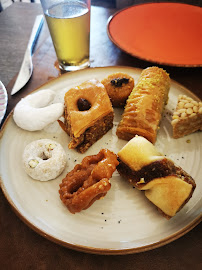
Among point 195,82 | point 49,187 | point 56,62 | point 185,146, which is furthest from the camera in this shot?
point 56,62

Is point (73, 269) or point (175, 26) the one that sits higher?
point (175, 26)

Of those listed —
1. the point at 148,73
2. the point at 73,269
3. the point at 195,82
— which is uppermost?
the point at 148,73

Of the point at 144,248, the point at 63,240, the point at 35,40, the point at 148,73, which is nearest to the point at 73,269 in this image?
the point at 63,240

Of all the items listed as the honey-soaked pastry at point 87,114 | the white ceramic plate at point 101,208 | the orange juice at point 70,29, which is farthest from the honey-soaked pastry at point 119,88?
the orange juice at point 70,29

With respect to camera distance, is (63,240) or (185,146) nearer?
(63,240)

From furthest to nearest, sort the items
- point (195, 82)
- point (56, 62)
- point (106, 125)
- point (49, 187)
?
point (56, 62), point (195, 82), point (106, 125), point (49, 187)

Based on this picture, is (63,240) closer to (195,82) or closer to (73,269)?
(73,269)

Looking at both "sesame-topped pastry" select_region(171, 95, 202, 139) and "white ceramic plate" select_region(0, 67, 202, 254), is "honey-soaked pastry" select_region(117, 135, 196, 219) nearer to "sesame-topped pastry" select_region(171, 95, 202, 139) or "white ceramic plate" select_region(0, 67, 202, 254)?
"white ceramic plate" select_region(0, 67, 202, 254)
